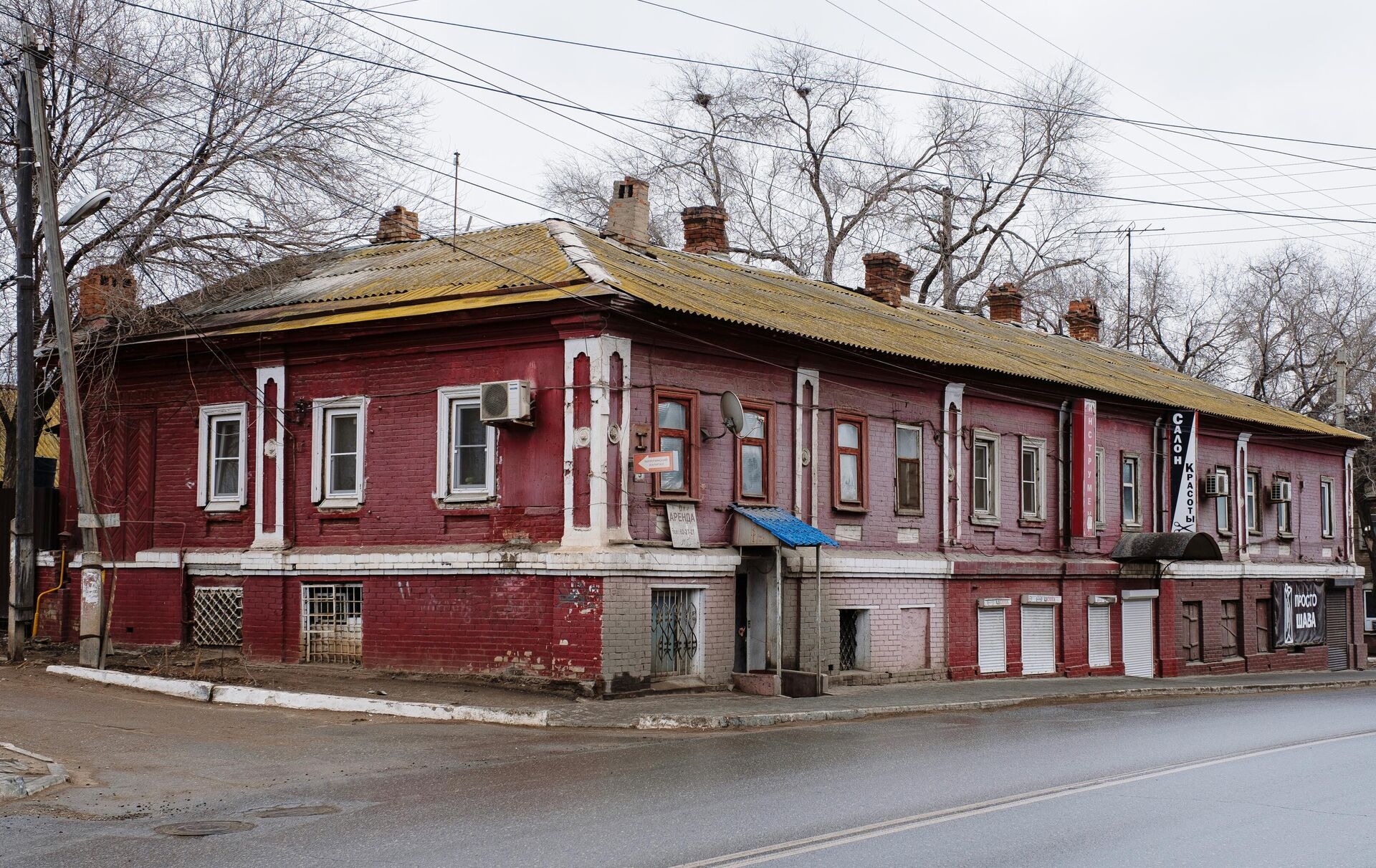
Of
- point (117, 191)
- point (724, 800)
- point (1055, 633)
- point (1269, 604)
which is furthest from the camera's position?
point (1269, 604)

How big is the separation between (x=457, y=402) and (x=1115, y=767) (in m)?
9.99

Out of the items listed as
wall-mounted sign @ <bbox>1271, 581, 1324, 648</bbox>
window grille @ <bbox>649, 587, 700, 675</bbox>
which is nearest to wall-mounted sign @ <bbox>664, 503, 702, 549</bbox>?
window grille @ <bbox>649, 587, 700, 675</bbox>

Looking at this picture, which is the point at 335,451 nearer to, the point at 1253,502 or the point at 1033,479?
the point at 1033,479

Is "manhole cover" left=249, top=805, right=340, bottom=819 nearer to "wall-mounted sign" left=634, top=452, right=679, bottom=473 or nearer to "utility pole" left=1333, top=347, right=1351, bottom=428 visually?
"wall-mounted sign" left=634, top=452, right=679, bottom=473

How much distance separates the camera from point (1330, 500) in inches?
1478

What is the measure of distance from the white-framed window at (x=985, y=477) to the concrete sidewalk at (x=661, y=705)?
357 cm

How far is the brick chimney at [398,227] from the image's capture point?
25.0 meters

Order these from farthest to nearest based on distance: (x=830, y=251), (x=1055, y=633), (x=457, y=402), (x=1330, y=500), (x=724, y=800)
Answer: (x=830, y=251) < (x=1330, y=500) < (x=1055, y=633) < (x=457, y=402) < (x=724, y=800)

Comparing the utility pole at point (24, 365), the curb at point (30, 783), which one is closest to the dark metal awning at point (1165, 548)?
the utility pole at point (24, 365)

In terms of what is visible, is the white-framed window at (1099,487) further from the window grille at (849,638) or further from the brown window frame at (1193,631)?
the window grille at (849,638)

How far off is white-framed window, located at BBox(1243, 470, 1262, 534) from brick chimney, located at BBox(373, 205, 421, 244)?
20.0 metres

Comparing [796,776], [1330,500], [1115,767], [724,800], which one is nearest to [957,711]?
[1115,767]

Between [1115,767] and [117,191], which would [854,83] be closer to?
[117,191]

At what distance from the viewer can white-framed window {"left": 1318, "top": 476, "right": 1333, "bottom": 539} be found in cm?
3681
